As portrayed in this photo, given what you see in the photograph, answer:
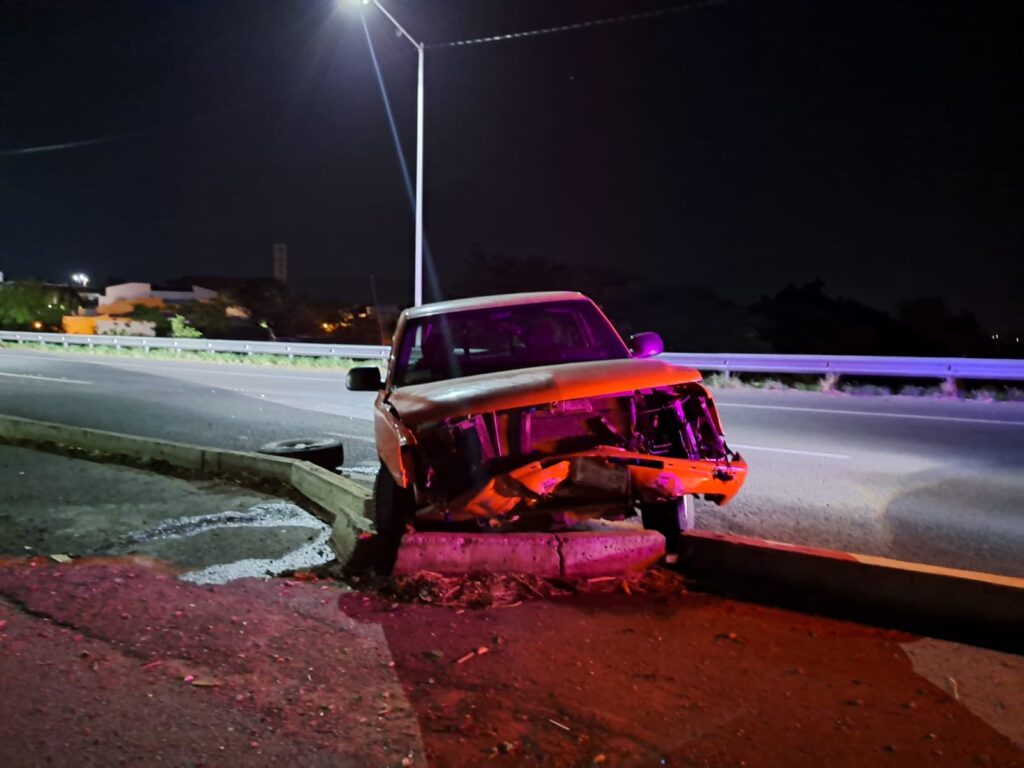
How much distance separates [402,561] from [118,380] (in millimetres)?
17522

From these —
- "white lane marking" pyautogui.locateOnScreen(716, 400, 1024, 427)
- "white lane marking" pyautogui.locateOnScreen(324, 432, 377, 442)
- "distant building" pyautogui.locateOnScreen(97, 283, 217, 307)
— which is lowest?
"white lane marking" pyautogui.locateOnScreen(716, 400, 1024, 427)

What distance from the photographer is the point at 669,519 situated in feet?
17.8

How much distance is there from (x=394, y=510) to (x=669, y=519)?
183 centimetres

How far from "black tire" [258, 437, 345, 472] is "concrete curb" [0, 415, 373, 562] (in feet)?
0.83

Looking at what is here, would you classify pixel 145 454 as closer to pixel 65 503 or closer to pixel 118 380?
pixel 65 503

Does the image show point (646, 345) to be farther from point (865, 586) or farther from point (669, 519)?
point (865, 586)

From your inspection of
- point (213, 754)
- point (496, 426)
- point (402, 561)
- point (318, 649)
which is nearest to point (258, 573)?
point (402, 561)

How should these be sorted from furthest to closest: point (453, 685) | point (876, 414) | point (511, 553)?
point (876, 414), point (511, 553), point (453, 685)

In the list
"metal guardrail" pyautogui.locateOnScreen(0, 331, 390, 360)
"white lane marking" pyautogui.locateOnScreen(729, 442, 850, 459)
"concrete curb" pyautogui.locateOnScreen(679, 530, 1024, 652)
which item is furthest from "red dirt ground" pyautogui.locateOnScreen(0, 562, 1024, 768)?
"metal guardrail" pyautogui.locateOnScreen(0, 331, 390, 360)

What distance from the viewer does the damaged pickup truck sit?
4660 millimetres

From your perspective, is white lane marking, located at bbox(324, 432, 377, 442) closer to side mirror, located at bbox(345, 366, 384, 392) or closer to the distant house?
side mirror, located at bbox(345, 366, 384, 392)

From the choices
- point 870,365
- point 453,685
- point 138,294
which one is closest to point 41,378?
point 870,365

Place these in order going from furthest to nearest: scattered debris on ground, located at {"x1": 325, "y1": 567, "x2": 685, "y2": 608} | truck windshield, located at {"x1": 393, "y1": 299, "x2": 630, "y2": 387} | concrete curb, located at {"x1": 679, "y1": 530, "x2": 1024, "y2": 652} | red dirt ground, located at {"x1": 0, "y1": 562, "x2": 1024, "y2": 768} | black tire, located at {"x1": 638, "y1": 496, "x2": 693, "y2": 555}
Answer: truck windshield, located at {"x1": 393, "y1": 299, "x2": 630, "y2": 387} → black tire, located at {"x1": 638, "y1": 496, "x2": 693, "y2": 555} → scattered debris on ground, located at {"x1": 325, "y1": 567, "x2": 685, "y2": 608} → concrete curb, located at {"x1": 679, "y1": 530, "x2": 1024, "y2": 652} → red dirt ground, located at {"x1": 0, "y1": 562, "x2": 1024, "y2": 768}

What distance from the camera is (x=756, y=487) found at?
314 inches
